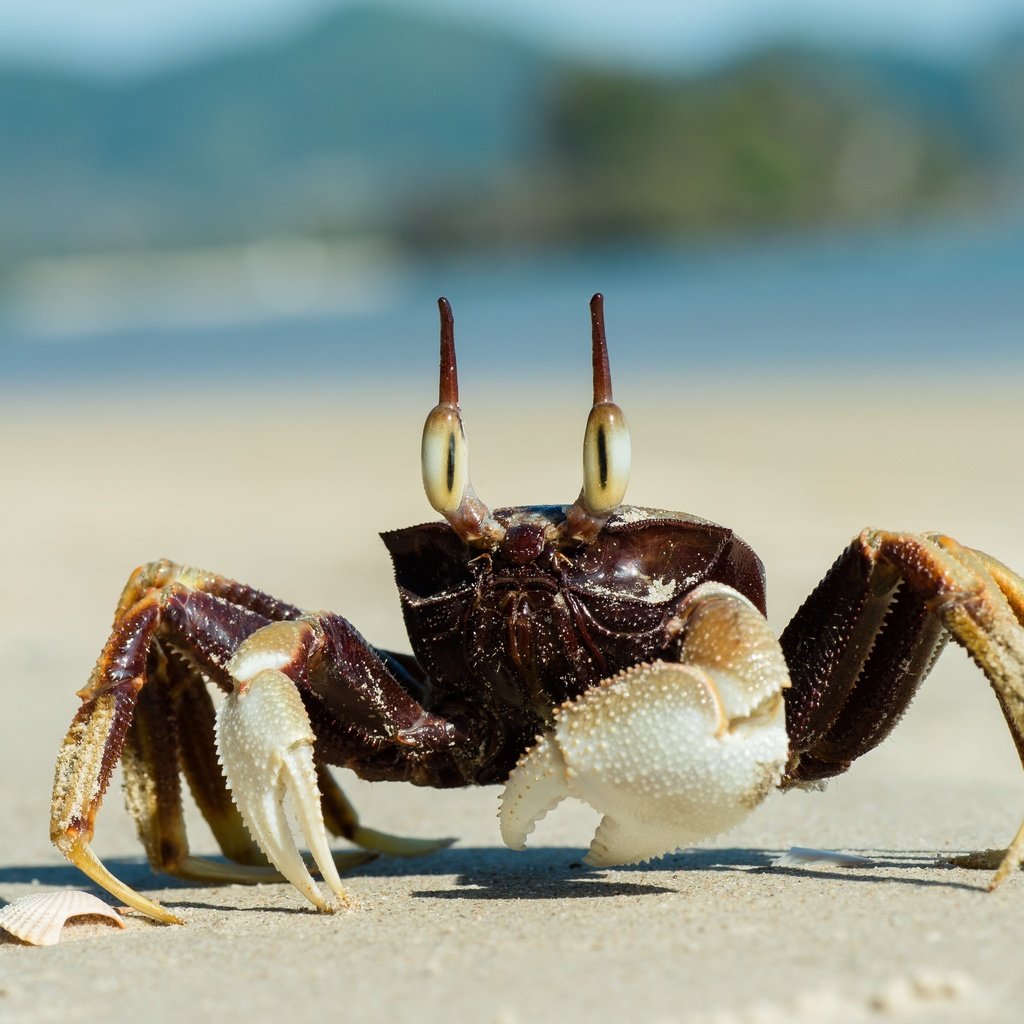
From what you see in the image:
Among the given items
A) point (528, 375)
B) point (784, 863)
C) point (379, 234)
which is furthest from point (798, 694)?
point (379, 234)

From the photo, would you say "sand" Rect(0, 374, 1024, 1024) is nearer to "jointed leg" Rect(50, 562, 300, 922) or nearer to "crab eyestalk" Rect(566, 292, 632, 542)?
"jointed leg" Rect(50, 562, 300, 922)

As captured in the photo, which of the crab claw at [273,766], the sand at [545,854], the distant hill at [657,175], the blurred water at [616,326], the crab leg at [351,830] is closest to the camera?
the sand at [545,854]

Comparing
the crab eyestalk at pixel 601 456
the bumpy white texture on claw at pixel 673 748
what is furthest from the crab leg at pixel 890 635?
the crab eyestalk at pixel 601 456

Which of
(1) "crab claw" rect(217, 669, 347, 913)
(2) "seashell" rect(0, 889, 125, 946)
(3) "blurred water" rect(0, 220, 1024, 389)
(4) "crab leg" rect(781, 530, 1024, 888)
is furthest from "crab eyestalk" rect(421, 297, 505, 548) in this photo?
(3) "blurred water" rect(0, 220, 1024, 389)

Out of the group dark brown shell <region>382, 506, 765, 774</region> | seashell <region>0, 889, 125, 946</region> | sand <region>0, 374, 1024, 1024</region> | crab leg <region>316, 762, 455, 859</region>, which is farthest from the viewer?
crab leg <region>316, 762, 455, 859</region>

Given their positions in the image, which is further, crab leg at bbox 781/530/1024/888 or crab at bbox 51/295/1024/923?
crab leg at bbox 781/530/1024/888

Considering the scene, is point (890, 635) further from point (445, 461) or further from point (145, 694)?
point (145, 694)

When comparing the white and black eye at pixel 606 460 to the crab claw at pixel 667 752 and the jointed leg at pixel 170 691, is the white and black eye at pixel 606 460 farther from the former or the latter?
the jointed leg at pixel 170 691
